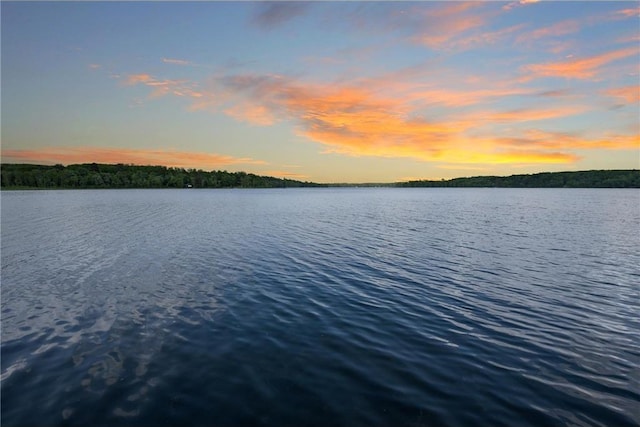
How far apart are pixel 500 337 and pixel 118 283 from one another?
24050 mm

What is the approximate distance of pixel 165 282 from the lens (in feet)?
78.9

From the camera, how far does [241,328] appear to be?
1614 cm

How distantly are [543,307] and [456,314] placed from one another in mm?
5650

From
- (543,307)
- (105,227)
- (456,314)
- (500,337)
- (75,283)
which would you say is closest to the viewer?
(500,337)

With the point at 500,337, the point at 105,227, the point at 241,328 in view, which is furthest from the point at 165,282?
the point at 105,227

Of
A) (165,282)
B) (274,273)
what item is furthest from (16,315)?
(274,273)

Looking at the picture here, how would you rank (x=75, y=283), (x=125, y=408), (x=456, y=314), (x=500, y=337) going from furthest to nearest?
(x=75, y=283) < (x=456, y=314) < (x=500, y=337) < (x=125, y=408)

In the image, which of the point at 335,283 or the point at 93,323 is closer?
the point at 93,323

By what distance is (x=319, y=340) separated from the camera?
14805mm

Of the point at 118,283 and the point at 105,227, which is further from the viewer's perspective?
the point at 105,227

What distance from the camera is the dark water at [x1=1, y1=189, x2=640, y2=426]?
10195 mm

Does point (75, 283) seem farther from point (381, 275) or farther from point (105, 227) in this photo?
point (105, 227)

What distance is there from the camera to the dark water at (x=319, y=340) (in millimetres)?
10195

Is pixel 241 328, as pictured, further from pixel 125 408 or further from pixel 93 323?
pixel 93 323
